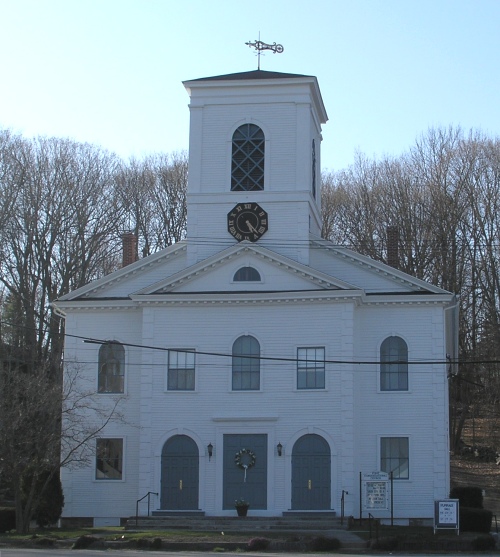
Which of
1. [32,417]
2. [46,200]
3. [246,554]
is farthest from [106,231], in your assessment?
[246,554]

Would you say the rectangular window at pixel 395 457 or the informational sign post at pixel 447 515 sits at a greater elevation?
the rectangular window at pixel 395 457

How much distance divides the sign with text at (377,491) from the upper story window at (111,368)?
9.71 metres

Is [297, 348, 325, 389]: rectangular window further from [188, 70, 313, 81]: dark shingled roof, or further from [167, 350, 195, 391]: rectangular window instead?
[188, 70, 313, 81]: dark shingled roof

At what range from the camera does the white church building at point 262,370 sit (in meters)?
36.3

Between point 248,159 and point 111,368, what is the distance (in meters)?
8.90

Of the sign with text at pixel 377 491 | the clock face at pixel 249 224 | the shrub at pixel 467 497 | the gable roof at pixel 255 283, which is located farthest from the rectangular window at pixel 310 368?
the shrub at pixel 467 497

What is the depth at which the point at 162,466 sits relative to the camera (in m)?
36.8

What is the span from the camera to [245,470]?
36438mm

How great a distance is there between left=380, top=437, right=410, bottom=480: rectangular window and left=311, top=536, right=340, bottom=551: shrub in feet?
24.2

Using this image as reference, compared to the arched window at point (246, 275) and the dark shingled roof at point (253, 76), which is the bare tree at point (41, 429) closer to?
the arched window at point (246, 275)

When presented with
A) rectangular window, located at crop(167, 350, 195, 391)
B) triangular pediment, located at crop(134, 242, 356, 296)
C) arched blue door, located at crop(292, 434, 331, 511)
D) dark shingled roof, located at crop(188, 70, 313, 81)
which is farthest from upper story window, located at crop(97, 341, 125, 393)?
dark shingled roof, located at crop(188, 70, 313, 81)

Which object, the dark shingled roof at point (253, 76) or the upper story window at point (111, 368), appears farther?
the dark shingled roof at point (253, 76)

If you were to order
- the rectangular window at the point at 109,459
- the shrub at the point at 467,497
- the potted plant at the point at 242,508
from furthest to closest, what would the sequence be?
1. the rectangular window at the point at 109,459
2. the shrub at the point at 467,497
3. the potted plant at the point at 242,508

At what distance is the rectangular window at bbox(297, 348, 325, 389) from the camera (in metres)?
36.5
